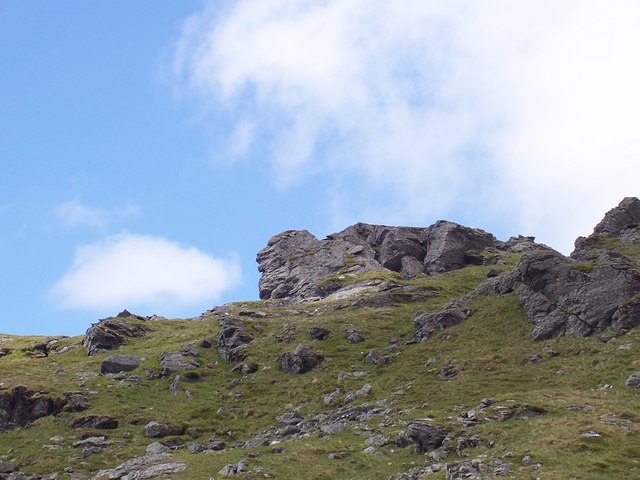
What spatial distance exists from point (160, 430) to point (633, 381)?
42.8 m

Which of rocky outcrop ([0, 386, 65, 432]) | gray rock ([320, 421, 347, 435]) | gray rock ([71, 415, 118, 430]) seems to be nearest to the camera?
gray rock ([320, 421, 347, 435])

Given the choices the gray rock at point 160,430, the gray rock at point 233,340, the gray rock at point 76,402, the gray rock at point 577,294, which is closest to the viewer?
the gray rock at point 160,430

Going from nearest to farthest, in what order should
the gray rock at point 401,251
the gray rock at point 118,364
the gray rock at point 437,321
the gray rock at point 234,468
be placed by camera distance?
the gray rock at point 234,468 → the gray rock at point 437,321 → the gray rock at point 118,364 → the gray rock at point 401,251

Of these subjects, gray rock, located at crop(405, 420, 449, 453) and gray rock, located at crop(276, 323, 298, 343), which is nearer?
gray rock, located at crop(405, 420, 449, 453)

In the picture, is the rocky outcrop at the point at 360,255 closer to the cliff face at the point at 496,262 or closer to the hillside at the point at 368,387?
the cliff face at the point at 496,262

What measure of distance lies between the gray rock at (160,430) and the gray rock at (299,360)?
1737cm

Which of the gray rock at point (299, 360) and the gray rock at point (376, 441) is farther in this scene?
the gray rock at point (299, 360)

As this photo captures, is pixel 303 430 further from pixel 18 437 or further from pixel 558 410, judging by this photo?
pixel 18 437

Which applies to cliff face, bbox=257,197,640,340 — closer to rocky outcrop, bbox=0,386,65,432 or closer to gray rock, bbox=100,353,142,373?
gray rock, bbox=100,353,142,373

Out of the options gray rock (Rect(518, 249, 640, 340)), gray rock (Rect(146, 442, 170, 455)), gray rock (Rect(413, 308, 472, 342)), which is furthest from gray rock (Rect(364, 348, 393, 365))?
gray rock (Rect(146, 442, 170, 455))

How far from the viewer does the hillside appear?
46094 millimetres

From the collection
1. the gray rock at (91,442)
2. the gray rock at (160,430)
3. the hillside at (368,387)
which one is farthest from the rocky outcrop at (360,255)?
the gray rock at (91,442)

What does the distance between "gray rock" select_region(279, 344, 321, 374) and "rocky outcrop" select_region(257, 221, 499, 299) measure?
55.7m

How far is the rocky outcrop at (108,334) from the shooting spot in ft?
332
